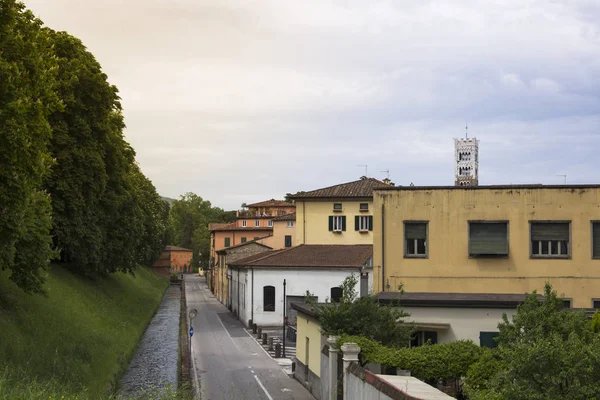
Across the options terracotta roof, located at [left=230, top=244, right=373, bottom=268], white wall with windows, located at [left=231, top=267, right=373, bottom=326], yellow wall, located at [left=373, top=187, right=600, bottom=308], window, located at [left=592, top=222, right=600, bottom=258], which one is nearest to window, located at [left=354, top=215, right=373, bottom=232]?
terracotta roof, located at [left=230, top=244, right=373, bottom=268]

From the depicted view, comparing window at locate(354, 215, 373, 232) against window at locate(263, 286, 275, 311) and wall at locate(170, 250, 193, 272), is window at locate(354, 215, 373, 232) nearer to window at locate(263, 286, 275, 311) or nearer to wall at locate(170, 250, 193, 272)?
window at locate(263, 286, 275, 311)

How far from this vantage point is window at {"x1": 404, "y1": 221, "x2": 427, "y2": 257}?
25500 mm

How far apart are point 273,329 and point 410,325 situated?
26936mm

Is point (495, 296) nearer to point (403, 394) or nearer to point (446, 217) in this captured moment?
point (446, 217)

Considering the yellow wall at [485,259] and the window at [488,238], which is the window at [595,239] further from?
the window at [488,238]

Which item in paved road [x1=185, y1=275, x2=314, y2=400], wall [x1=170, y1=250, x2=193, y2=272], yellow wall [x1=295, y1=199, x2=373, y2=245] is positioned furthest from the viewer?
wall [x1=170, y1=250, x2=193, y2=272]

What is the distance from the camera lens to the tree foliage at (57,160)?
59.5ft

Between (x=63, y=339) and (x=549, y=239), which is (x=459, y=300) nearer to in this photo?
(x=549, y=239)

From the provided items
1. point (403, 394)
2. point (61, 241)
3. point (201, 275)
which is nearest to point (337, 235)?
point (61, 241)

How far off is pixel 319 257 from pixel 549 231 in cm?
2268

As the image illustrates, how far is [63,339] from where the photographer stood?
2431 cm

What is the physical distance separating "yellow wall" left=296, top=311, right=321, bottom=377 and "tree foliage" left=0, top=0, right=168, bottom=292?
9.12m

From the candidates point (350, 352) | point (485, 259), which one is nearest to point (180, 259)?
point (485, 259)

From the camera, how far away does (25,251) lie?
72.3ft
